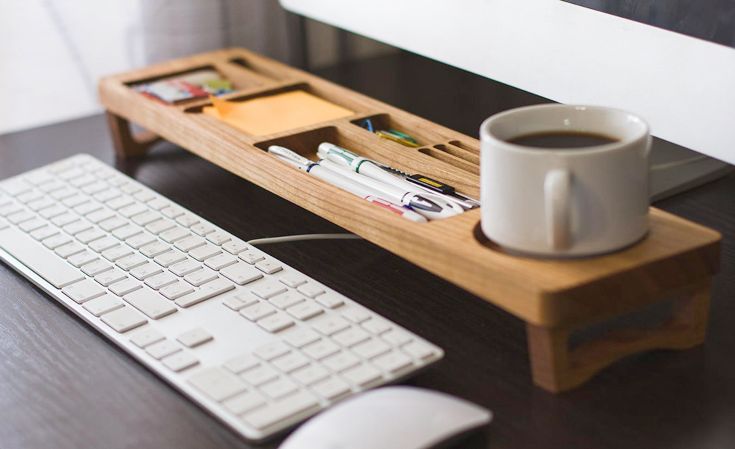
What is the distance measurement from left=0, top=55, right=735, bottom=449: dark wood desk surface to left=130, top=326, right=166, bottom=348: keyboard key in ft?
0.06

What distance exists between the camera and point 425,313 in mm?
729

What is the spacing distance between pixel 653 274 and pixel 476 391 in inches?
5.2

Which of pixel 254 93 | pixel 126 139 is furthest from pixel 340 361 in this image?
pixel 126 139

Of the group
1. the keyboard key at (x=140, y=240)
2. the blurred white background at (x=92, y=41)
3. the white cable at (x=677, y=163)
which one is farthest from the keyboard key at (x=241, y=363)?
the blurred white background at (x=92, y=41)

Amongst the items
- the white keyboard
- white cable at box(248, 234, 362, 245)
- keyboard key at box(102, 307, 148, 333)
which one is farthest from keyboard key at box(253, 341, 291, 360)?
white cable at box(248, 234, 362, 245)

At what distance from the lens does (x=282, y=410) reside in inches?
22.9

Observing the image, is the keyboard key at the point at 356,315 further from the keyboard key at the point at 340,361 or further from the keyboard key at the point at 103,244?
the keyboard key at the point at 103,244

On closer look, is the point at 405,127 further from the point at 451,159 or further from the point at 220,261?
the point at 220,261

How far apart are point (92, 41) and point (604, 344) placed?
854 millimetres

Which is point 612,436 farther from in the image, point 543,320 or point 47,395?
point 47,395

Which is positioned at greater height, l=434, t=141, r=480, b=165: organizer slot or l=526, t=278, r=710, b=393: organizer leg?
l=434, t=141, r=480, b=165: organizer slot

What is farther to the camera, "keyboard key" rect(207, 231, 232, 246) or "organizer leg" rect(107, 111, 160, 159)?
"organizer leg" rect(107, 111, 160, 159)

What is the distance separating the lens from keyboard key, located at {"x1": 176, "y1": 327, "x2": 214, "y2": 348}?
655 mm

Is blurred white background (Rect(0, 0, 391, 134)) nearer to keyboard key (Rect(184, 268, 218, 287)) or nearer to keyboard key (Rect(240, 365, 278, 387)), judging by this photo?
keyboard key (Rect(184, 268, 218, 287))
